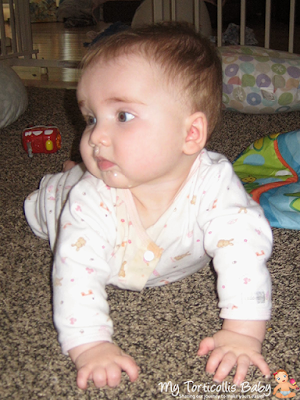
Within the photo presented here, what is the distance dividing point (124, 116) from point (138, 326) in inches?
12.4

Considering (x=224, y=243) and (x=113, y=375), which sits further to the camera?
(x=224, y=243)

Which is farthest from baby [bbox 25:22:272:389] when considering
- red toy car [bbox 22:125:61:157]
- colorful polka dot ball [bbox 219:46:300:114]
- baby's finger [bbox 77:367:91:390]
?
colorful polka dot ball [bbox 219:46:300:114]

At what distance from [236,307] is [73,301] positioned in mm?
231

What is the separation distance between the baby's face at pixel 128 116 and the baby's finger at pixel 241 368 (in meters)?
0.30

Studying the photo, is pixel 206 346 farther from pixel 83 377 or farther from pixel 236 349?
pixel 83 377

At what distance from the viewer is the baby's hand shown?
0.55 m

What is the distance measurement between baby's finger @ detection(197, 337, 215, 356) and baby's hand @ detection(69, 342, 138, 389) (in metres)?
0.09

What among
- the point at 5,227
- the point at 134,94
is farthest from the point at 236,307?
the point at 5,227

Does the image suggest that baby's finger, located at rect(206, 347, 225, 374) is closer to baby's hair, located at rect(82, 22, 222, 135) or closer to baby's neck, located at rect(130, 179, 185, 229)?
baby's neck, located at rect(130, 179, 185, 229)

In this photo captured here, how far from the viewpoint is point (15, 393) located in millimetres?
541

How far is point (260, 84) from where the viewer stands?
168 centimetres

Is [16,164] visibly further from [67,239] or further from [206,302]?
[206,302]

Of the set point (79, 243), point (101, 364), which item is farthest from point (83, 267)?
point (101, 364)

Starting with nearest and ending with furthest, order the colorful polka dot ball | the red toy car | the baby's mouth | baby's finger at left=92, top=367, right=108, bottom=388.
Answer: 1. baby's finger at left=92, top=367, right=108, bottom=388
2. the baby's mouth
3. the red toy car
4. the colorful polka dot ball
